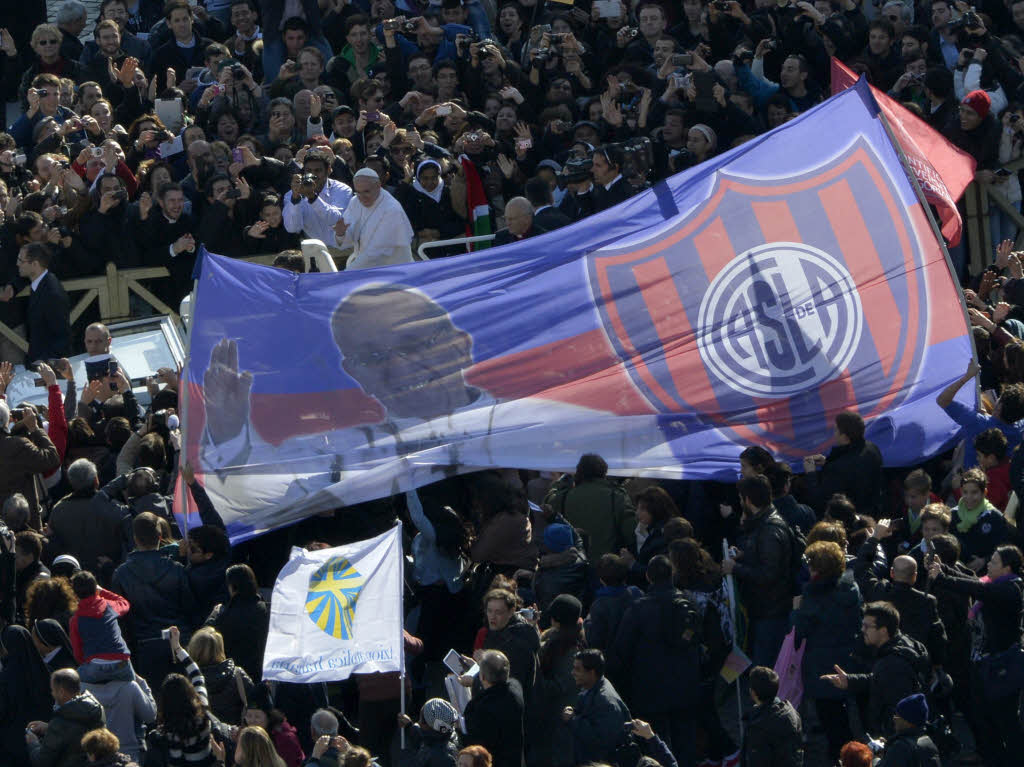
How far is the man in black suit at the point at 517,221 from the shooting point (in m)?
14.2

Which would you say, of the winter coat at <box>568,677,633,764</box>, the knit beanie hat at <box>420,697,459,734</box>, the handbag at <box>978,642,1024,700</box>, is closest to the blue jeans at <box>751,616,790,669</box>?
the handbag at <box>978,642,1024,700</box>

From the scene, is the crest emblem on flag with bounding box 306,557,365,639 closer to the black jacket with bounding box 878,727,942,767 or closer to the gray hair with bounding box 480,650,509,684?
the gray hair with bounding box 480,650,509,684

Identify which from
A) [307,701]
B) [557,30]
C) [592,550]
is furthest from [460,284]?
[557,30]

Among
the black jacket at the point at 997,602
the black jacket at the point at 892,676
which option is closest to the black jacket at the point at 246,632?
the black jacket at the point at 892,676

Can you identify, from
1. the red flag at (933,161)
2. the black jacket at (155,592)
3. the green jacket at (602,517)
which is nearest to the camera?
the black jacket at (155,592)

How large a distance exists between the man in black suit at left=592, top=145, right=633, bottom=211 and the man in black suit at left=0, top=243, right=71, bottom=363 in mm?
4369

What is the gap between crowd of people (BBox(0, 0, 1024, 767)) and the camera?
33.2 ft

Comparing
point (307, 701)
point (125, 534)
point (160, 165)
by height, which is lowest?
point (307, 701)

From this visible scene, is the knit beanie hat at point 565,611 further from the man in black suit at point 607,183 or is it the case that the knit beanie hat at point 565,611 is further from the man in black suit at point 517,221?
the man in black suit at point 607,183

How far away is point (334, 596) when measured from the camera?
10.6 m

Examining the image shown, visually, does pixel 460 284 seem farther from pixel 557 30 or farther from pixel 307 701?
pixel 557 30

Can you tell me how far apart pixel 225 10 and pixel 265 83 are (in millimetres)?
2034

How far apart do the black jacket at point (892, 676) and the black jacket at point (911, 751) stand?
1.27 feet

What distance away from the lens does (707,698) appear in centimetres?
1066
